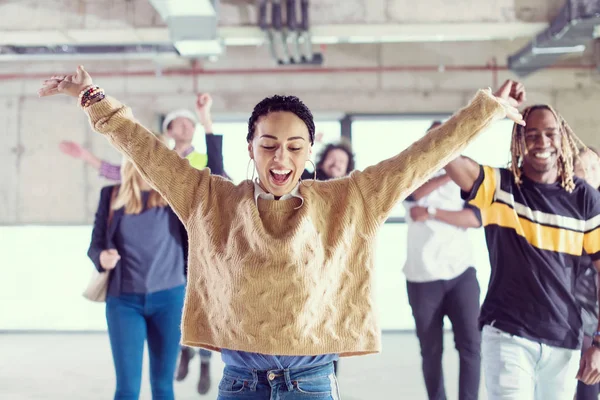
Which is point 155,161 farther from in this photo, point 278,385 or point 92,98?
point 278,385

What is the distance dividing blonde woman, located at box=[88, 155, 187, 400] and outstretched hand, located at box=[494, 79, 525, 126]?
1.63 metres

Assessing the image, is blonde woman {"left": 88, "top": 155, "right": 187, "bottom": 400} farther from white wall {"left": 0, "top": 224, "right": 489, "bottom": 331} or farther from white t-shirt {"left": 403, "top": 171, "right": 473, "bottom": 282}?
white wall {"left": 0, "top": 224, "right": 489, "bottom": 331}

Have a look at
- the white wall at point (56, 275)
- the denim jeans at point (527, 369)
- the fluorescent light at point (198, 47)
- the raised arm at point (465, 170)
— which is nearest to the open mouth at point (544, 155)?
the raised arm at point (465, 170)

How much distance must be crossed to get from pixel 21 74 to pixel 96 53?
1997mm

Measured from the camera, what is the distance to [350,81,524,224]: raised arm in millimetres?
1458

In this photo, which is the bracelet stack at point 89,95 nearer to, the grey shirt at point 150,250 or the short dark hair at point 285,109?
the short dark hair at point 285,109

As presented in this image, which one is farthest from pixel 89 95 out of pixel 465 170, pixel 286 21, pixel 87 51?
pixel 87 51

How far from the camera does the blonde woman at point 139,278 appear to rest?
8.71ft

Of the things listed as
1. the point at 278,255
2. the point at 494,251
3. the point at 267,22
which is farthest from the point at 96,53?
the point at 278,255

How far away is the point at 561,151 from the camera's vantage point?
2.15m

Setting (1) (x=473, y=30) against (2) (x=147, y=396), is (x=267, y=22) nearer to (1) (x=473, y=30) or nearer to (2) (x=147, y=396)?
(1) (x=473, y=30)

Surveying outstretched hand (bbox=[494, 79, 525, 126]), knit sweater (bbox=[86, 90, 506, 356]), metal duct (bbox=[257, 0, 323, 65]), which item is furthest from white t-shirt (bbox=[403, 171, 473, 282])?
metal duct (bbox=[257, 0, 323, 65])

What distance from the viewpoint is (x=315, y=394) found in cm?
137

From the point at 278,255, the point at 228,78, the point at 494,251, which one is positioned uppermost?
the point at 228,78
